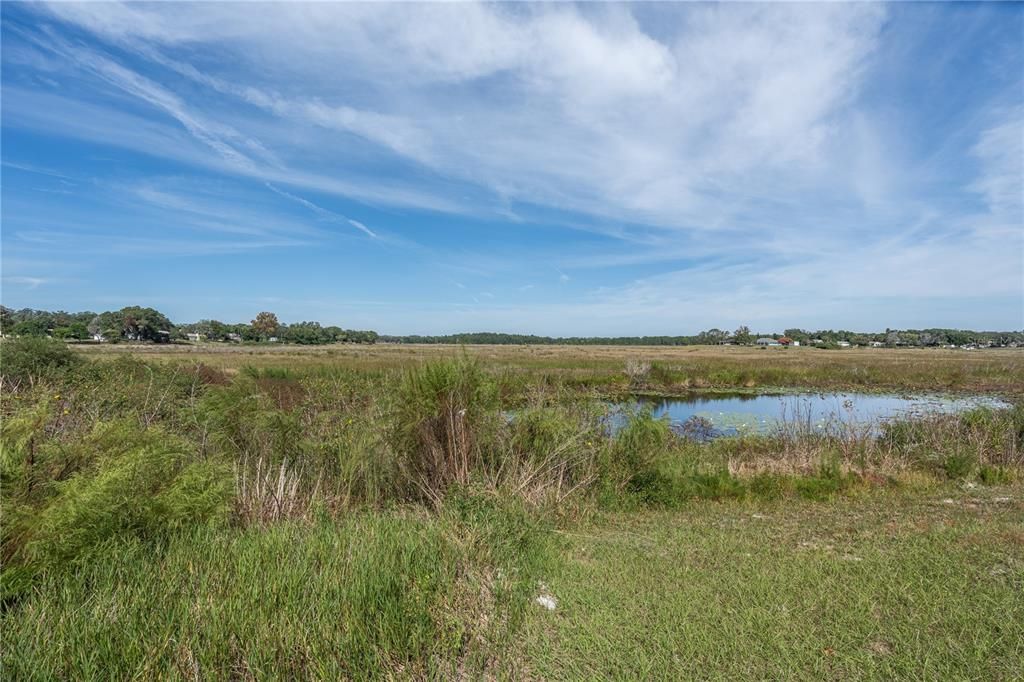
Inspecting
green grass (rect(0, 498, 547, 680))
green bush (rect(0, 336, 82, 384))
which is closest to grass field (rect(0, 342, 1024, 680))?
green grass (rect(0, 498, 547, 680))

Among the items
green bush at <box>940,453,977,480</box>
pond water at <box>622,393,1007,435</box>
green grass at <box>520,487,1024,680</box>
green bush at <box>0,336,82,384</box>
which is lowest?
pond water at <box>622,393,1007,435</box>

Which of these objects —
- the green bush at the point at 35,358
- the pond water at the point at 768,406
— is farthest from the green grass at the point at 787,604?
the pond water at the point at 768,406

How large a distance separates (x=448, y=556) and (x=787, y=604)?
2678 mm

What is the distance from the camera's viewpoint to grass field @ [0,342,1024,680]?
293cm

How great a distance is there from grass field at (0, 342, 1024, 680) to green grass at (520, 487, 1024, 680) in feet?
0.07

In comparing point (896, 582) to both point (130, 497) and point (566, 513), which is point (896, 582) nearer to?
point (566, 513)

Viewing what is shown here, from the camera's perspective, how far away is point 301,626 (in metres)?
2.97

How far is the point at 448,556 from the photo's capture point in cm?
409

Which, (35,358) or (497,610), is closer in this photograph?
(497,610)

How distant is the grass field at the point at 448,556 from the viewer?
2928 mm

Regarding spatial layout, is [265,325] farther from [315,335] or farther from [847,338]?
[847,338]

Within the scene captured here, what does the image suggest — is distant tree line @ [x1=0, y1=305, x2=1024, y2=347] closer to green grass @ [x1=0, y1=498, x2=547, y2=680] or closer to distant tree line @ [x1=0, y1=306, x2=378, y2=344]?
distant tree line @ [x1=0, y1=306, x2=378, y2=344]

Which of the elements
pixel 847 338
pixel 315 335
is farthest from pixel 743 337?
pixel 315 335

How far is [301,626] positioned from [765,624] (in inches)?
122
